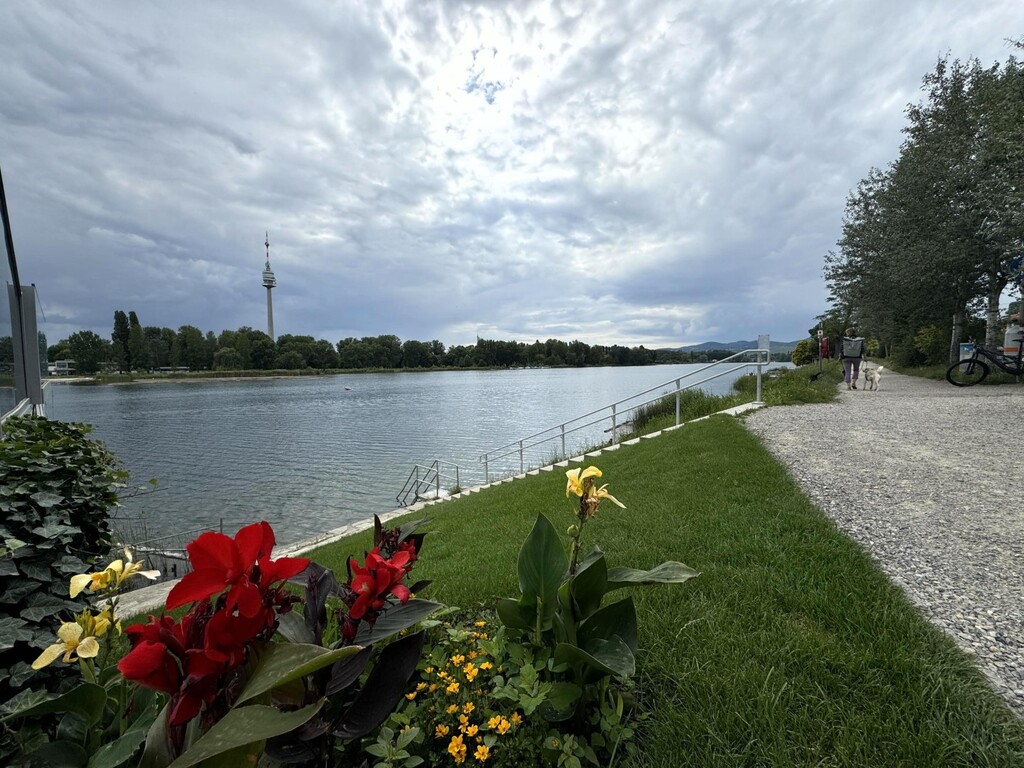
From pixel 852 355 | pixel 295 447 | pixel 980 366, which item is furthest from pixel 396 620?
pixel 295 447

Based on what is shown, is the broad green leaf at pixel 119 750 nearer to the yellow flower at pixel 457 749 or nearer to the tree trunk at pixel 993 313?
the yellow flower at pixel 457 749

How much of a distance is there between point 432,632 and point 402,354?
9521 centimetres

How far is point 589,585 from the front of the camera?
5.60ft

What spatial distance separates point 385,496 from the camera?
14.8m

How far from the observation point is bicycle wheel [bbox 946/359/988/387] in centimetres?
1249

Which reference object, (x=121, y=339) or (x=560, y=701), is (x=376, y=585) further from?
(x=121, y=339)

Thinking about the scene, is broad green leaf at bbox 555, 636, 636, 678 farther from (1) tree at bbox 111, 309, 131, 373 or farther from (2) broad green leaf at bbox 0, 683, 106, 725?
(1) tree at bbox 111, 309, 131, 373

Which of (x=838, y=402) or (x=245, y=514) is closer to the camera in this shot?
(x=838, y=402)

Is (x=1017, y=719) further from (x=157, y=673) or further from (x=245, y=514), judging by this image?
(x=245, y=514)

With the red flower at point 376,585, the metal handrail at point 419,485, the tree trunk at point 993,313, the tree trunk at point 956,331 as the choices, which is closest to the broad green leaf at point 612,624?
the red flower at point 376,585

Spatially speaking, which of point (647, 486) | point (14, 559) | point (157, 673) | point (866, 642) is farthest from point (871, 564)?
point (14, 559)

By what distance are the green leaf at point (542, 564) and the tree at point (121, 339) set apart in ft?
304

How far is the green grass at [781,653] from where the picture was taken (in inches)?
63.2

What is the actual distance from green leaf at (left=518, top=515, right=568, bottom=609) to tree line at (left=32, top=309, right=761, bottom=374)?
69.5 m
